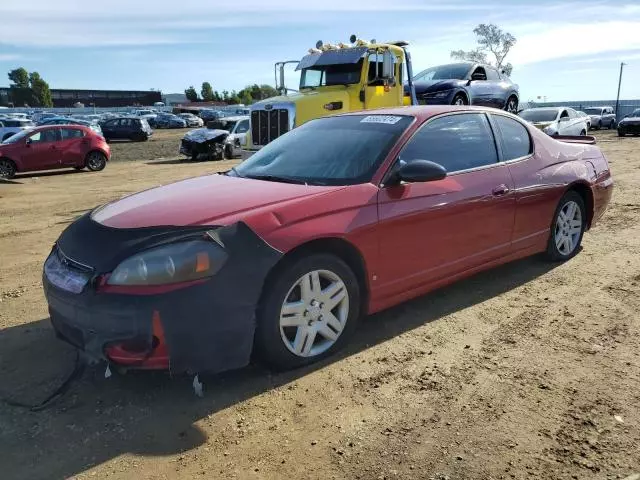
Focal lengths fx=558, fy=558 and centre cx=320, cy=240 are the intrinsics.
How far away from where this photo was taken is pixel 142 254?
9.79 ft

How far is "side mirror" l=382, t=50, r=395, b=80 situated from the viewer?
10.7 meters

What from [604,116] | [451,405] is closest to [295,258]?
[451,405]

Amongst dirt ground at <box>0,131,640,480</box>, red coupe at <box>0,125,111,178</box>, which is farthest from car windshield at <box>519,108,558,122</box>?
dirt ground at <box>0,131,640,480</box>

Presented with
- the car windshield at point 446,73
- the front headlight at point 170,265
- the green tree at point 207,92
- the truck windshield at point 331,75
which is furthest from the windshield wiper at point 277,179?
the green tree at point 207,92

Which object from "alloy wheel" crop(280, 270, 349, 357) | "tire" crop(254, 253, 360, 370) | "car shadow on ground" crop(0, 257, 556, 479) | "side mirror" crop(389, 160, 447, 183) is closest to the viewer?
"car shadow on ground" crop(0, 257, 556, 479)

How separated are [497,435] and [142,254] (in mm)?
2052

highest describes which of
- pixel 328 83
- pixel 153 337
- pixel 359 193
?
pixel 328 83

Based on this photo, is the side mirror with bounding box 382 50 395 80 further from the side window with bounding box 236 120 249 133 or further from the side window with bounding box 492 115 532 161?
the side window with bounding box 236 120 249 133

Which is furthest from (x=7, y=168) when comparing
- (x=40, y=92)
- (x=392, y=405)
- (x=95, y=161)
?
(x=40, y=92)

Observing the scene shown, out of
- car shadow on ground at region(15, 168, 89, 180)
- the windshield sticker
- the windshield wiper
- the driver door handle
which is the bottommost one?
car shadow on ground at region(15, 168, 89, 180)

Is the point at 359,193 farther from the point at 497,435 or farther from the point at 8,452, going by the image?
the point at 8,452

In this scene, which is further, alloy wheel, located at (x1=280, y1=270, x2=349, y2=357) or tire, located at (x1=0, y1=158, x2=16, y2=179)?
tire, located at (x1=0, y1=158, x2=16, y2=179)

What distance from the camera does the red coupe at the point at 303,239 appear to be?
116 inches

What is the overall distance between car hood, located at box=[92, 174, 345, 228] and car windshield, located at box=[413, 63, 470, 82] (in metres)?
10.5
